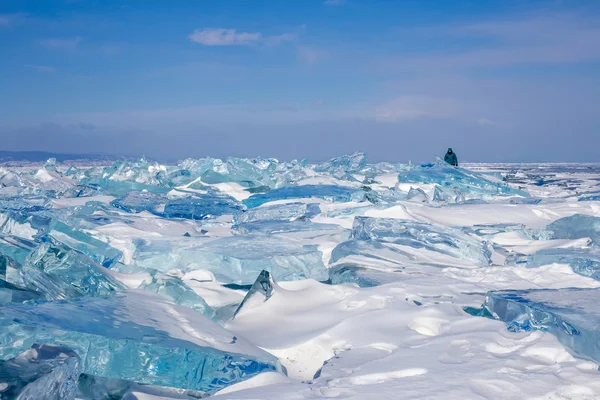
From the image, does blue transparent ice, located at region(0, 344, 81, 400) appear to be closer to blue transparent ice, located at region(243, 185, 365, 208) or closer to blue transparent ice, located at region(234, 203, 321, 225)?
→ blue transparent ice, located at region(234, 203, 321, 225)

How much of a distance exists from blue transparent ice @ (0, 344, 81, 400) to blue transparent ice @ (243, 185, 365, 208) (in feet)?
18.6

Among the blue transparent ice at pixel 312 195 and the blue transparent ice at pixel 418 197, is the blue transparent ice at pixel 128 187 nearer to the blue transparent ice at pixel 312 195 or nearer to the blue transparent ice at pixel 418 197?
the blue transparent ice at pixel 312 195

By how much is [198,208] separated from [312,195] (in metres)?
1.58

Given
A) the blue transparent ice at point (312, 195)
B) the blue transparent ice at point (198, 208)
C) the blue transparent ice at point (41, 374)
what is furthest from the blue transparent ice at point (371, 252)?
the blue transparent ice at point (312, 195)

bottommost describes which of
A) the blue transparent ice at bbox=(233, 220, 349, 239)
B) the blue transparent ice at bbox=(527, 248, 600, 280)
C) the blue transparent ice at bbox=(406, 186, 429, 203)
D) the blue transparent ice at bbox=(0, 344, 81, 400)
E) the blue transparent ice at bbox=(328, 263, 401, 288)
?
the blue transparent ice at bbox=(328, 263, 401, 288)

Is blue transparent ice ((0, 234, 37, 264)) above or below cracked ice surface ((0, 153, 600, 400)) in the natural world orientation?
above

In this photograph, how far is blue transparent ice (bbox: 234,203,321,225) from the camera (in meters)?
5.78

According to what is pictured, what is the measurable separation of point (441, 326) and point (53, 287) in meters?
1.61

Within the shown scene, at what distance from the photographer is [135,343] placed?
178 centimetres

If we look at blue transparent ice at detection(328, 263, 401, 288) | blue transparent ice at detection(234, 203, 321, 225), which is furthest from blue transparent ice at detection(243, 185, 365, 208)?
blue transparent ice at detection(328, 263, 401, 288)

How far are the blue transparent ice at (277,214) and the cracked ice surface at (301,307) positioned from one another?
1.28 feet

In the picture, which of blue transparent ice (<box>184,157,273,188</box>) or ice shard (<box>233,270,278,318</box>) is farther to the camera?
blue transparent ice (<box>184,157,273,188</box>)

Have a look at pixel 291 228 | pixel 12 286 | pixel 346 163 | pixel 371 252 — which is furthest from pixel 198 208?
pixel 346 163

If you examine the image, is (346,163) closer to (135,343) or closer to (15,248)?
(15,248)
